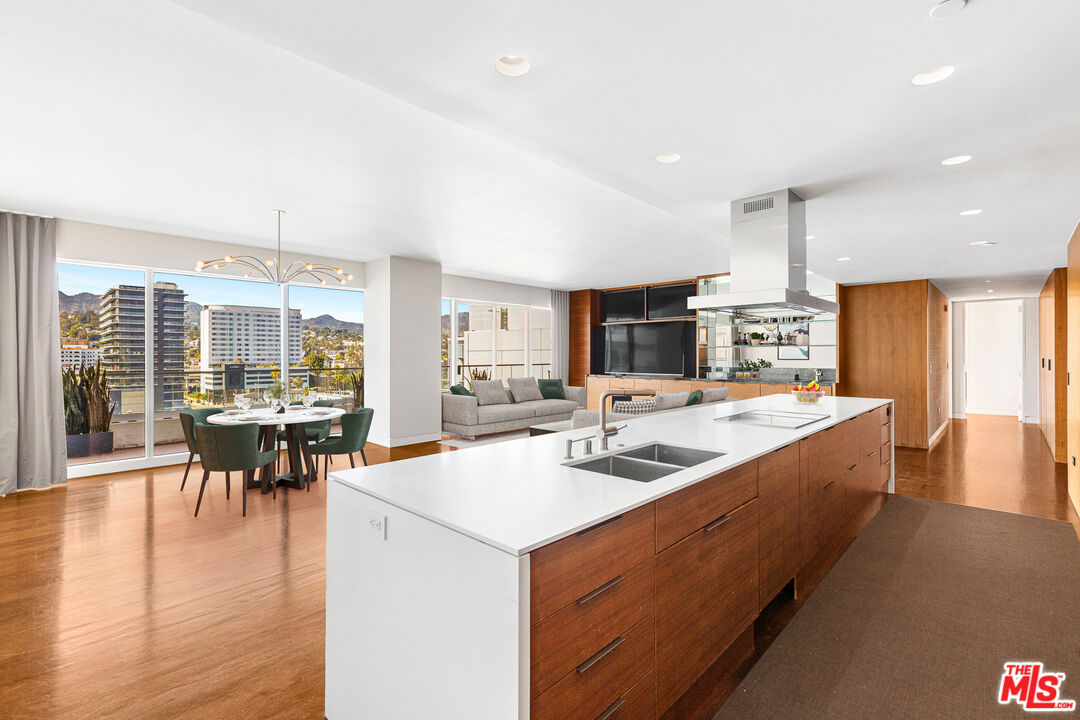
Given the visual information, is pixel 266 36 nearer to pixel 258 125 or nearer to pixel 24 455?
pixel 258 125

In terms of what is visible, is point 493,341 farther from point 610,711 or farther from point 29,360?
point 610,711

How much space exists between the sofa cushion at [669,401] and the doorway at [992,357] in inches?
325

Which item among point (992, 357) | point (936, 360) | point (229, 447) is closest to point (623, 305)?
point (936, 360)

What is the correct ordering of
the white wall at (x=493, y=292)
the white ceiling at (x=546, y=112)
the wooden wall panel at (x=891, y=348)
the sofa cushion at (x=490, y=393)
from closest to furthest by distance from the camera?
1. the white ceiling at (x=546, y=112)
2. the wooden wall panel at (x=891, y=348)
3. the sofa cushion at (x=490, y=393)
4. the white wall at (x=493, y=292)

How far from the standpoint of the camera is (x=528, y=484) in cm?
162

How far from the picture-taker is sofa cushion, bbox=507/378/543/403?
8125mm

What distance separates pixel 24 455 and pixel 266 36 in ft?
16.6

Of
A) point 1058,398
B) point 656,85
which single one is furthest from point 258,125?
point 1058,398

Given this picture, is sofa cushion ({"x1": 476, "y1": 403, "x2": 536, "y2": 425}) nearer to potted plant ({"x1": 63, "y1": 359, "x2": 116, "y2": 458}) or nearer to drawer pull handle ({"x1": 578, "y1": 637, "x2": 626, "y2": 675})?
potted plant ({"x1": 63, "y1": 359, "x2": 116, "y2": 458})

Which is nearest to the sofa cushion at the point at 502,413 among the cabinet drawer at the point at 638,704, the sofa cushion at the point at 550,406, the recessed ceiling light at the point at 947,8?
the sofa cushion at the point at 550,406

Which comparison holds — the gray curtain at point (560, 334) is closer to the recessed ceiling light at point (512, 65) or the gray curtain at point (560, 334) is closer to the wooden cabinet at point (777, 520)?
the wooden cabinet at point (777, 520)

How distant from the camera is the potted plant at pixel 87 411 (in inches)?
195

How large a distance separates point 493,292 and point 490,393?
2.09 metres

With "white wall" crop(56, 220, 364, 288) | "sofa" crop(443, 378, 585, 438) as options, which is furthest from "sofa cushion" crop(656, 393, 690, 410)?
"white wall" crop(56, 220, 364, 288)
